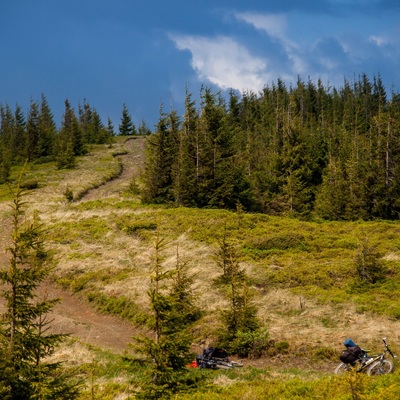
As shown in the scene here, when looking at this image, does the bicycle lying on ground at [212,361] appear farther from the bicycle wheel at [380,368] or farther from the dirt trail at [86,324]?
the bicycle wheel at [380,368]

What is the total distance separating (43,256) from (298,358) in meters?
21.7

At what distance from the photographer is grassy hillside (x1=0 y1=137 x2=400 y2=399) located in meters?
12.8

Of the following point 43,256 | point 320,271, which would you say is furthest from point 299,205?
point 43,256

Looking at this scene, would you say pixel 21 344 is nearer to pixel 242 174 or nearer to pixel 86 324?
pixel 86 324

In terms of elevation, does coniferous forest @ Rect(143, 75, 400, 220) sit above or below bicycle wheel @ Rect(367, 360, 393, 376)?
above

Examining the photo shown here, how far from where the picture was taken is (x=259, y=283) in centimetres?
2264

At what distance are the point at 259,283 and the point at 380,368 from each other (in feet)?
33.1

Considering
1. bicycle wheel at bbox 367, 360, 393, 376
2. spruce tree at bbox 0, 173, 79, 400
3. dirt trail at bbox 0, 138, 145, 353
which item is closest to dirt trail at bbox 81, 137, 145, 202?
dirt trail at bbox 0, 138, 145, 353

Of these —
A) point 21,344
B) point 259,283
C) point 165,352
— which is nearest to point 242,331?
point 259,283

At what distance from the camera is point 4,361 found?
771 centimetres

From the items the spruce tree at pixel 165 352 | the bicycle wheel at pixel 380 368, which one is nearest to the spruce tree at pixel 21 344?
the spruce tree at pixel 165 352

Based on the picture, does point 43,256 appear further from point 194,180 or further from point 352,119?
point 352,119

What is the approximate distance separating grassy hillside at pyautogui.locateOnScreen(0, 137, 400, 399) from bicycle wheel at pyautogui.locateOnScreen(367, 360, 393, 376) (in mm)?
1745

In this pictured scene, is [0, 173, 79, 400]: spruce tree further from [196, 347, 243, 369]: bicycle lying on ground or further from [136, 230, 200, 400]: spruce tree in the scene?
[196, 347, 243, 369]: bicycle lying on ground
